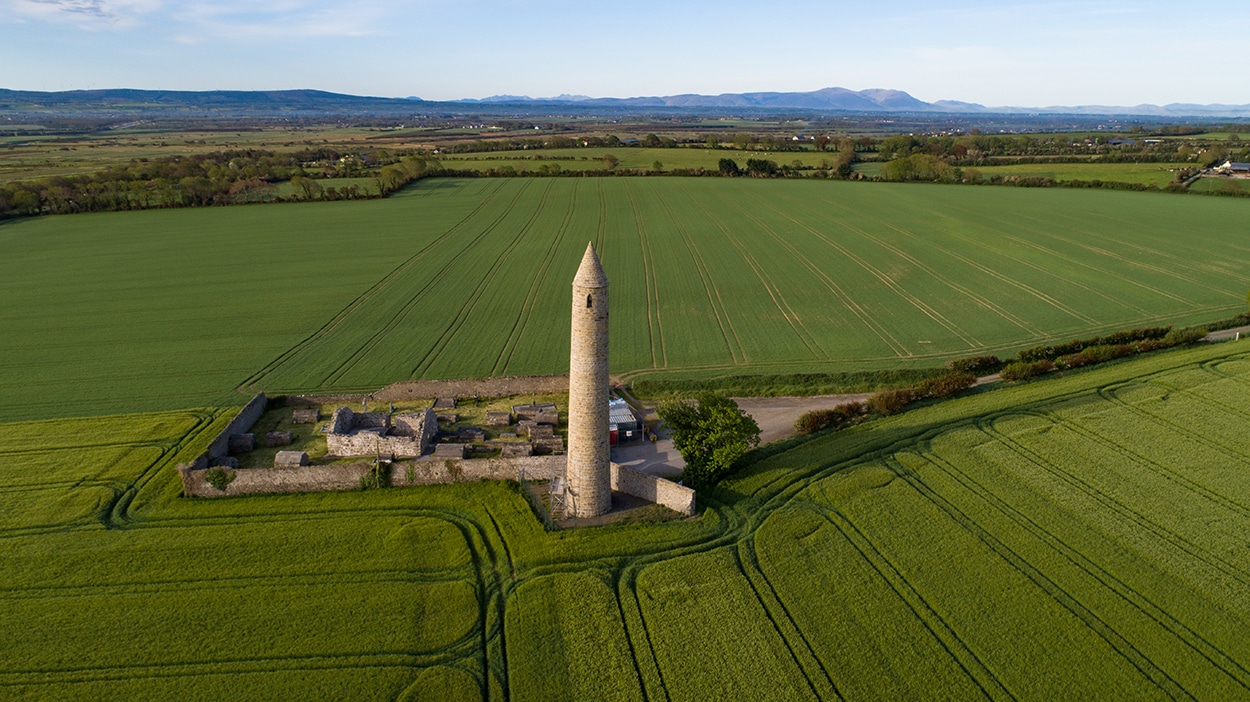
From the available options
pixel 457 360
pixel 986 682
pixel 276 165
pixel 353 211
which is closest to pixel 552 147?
pixel 276 165

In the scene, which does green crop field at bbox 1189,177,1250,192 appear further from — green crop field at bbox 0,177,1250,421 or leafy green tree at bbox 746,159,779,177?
leafy green tree at bbox 746,159,779,177

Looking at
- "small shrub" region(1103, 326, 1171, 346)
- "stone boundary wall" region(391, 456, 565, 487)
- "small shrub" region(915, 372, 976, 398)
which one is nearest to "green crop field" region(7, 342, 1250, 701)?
"stone boundary wall" region(391, 456, 565, 487)

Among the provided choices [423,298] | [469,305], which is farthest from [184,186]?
[469,305]

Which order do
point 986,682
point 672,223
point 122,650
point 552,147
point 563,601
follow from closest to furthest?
point 986,682 < point 122,650 < point 563,601 < point 672,223 < point 552,147

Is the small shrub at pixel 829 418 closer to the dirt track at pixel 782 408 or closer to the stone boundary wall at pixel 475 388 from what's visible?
the dirt track at pixel 782 408

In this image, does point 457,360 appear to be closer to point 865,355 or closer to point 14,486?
point 14,486

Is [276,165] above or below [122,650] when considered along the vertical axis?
above

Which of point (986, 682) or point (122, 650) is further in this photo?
point (122, 650)
